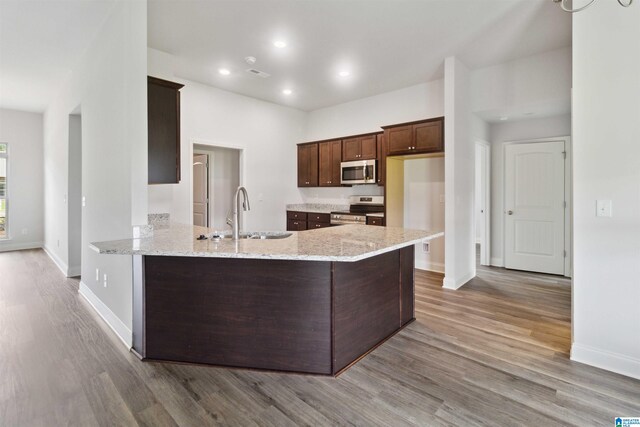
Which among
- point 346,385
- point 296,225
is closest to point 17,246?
point 296,225

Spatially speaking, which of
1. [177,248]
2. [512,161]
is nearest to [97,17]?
[177,248]

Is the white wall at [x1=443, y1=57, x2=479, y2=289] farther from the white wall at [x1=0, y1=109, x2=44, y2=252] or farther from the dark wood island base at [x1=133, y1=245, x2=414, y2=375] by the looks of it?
the white wall at [x1=0, y1=109, x2=44, y2=252]

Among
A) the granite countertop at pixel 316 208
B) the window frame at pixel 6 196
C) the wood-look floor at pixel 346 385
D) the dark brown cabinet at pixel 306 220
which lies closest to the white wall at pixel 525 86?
the wood-look floor at pixel 346 385

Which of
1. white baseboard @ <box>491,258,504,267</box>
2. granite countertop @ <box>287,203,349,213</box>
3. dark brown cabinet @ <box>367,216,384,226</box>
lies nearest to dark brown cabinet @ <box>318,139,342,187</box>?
granite countertop @ <box>287,203,349,213</box>

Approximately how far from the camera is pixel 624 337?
7.33 feet

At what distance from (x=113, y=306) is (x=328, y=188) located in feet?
13.8

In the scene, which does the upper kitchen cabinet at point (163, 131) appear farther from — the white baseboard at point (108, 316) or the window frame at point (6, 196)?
the window frame at point (6, 196)

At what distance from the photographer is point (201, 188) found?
5770 millimetres

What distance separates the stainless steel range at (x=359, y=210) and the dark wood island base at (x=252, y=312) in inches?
115

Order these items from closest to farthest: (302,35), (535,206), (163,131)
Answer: (163,131), (302,35), (535,206)

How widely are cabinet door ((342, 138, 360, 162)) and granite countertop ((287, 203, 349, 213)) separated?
3.10 feet

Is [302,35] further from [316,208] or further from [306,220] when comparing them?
[316,208]

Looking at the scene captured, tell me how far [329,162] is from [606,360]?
459 cm

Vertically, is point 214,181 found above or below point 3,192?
above
